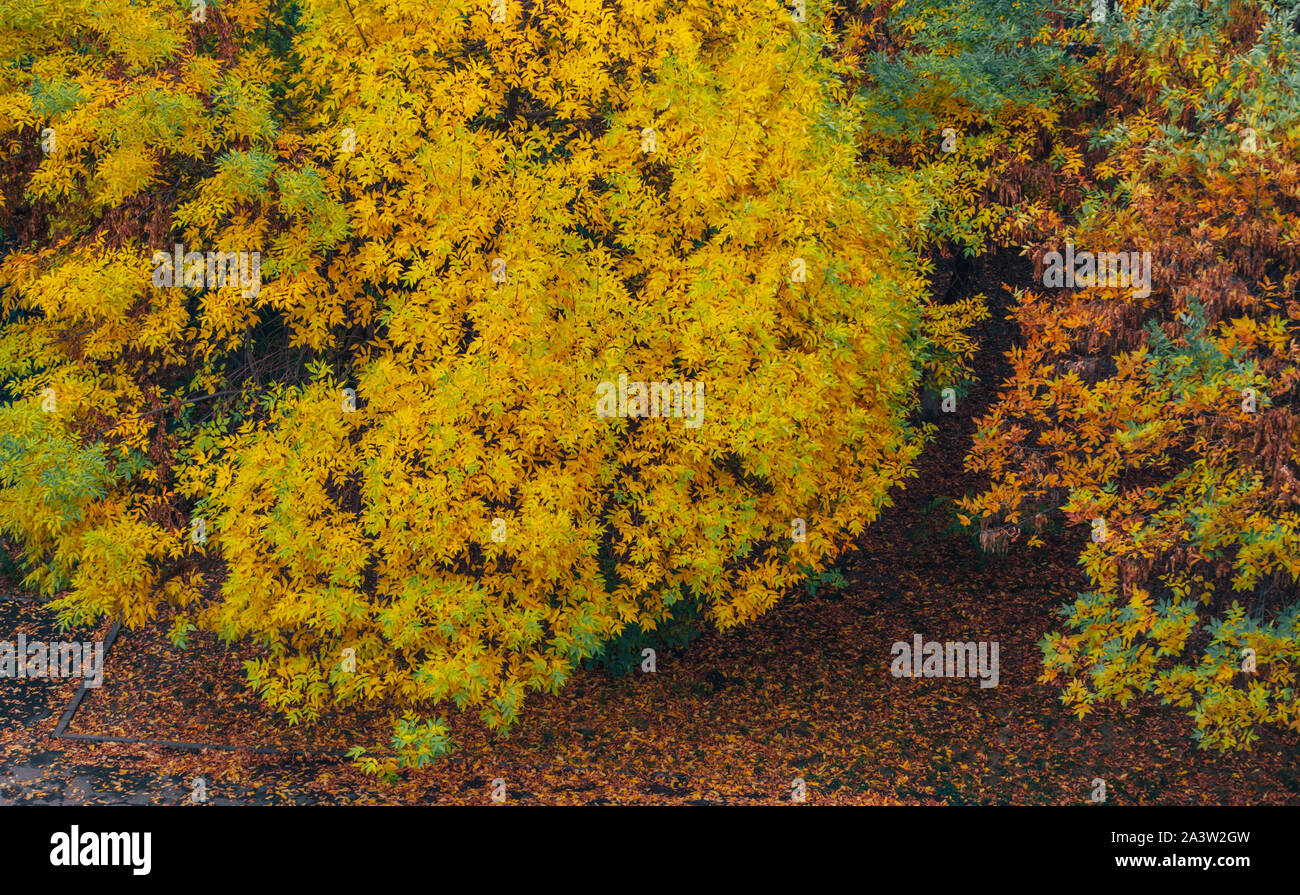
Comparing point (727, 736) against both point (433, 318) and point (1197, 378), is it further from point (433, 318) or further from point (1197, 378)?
point (1197, 378)

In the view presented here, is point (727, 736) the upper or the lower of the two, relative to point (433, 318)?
lower

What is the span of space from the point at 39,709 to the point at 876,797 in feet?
37.2

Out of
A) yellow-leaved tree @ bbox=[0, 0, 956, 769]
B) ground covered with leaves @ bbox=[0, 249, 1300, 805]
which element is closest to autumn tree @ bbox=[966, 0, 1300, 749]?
ground covered with leaves @ bbox=[0, 249, 1300, 805]

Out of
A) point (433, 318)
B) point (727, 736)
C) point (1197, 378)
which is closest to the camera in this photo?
point (1197, 378)

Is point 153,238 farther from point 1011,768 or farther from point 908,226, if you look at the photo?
point 1011,768

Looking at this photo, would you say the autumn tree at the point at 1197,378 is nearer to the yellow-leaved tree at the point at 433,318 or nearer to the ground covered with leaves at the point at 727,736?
the ground covered with leaves at the point at 727,736

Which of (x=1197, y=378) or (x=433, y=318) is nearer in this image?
(x=1197, y=378)

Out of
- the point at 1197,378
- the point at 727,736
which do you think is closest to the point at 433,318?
the point at 727,736

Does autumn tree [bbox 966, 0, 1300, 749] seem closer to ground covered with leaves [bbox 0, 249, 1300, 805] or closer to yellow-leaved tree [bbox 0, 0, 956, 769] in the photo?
ground covered with leaves [bbox 0, 249, 1300, 805]

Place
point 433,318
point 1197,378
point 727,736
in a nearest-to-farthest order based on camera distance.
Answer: point 1197,378 < point 433,318 < point 727,736

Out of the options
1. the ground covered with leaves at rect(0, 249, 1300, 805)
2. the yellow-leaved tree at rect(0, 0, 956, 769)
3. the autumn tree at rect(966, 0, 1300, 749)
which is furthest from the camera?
the ground covered with leaves at rect(0, 249, 1300, 805)

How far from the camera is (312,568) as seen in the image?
1213 centimetres

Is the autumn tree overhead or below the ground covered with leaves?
overhead

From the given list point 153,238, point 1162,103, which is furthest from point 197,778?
point 1162,103
